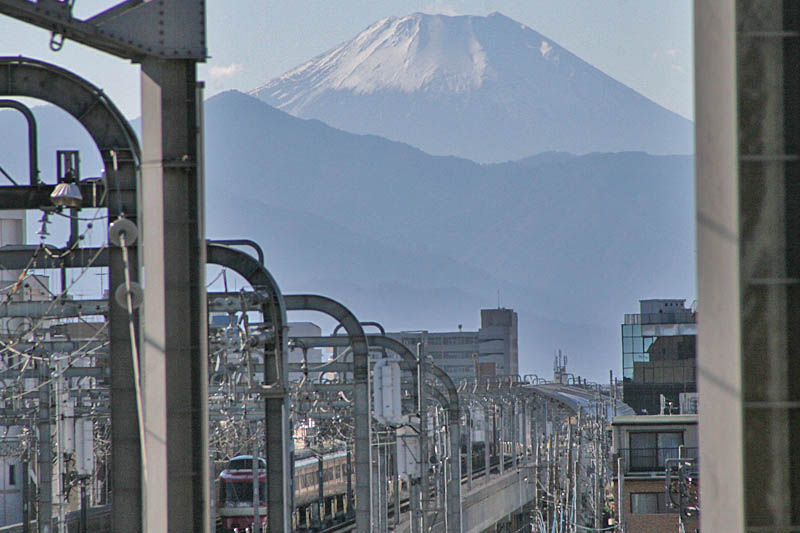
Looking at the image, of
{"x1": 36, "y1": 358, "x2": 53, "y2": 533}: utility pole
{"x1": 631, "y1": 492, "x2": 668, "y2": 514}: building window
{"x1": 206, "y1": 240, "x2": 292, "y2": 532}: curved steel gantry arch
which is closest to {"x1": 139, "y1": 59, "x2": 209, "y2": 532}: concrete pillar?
{"x1": 206, "y1": 240, "x2": 292, "y2": 532}: curved steel gantry arch

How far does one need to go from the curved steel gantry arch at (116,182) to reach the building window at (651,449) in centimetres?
4124

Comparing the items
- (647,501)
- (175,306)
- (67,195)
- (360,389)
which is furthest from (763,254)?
(647,501)

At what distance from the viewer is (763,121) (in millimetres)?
5957

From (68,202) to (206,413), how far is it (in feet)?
8.08

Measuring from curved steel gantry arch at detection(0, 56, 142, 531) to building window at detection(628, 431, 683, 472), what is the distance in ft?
135

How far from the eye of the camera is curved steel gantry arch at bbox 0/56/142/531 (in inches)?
513

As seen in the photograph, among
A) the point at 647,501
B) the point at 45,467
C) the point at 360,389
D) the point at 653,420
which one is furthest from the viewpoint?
the point at 653,420

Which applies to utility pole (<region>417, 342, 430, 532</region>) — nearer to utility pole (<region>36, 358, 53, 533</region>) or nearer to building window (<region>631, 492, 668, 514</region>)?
utility pole (<region>36, 358, 53, 533</region>)

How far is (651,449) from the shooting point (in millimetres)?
52531

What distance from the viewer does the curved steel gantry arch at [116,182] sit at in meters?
13.0

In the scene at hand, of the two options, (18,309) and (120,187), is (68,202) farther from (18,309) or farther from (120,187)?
(18,309)

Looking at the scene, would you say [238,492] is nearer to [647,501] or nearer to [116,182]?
[647,501]

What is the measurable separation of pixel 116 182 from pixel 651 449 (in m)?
42.2

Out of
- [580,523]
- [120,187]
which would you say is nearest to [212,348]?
[120,187]
